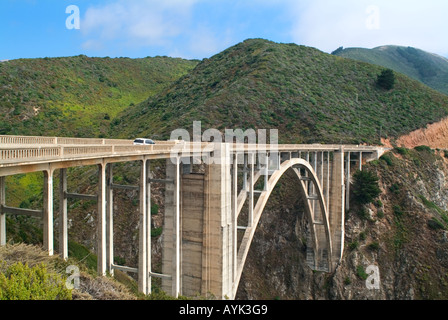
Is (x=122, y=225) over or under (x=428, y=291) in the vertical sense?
over

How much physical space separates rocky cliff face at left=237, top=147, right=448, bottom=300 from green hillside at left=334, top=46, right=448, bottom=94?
371ft

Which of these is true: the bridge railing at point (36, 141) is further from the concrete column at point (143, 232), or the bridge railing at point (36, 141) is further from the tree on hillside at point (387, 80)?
the tree on hillside at point (387, 80)

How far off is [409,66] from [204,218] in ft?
583

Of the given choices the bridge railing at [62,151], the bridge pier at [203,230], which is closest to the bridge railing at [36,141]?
the bridge railing at [62,151]

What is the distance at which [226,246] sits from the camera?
54.9 ft

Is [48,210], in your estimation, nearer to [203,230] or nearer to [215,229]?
[203,230]

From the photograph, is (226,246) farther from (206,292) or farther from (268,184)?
(268,184)

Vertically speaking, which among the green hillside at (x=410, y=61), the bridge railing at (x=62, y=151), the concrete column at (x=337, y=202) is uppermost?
the green hillside at (x=410, y=61)

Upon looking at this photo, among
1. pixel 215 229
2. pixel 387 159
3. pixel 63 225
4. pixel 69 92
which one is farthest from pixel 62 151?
pixel 69 92

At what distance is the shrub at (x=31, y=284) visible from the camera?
264 inches

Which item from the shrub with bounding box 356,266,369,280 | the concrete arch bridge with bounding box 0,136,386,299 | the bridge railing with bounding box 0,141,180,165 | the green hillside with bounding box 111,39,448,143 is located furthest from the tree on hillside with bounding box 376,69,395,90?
the bridge railing with bounding box 0,141,180,165

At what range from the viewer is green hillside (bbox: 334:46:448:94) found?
143000mm

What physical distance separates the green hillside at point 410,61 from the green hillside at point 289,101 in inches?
3259

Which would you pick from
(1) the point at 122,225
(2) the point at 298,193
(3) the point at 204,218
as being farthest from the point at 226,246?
(2) the point at 298,193
